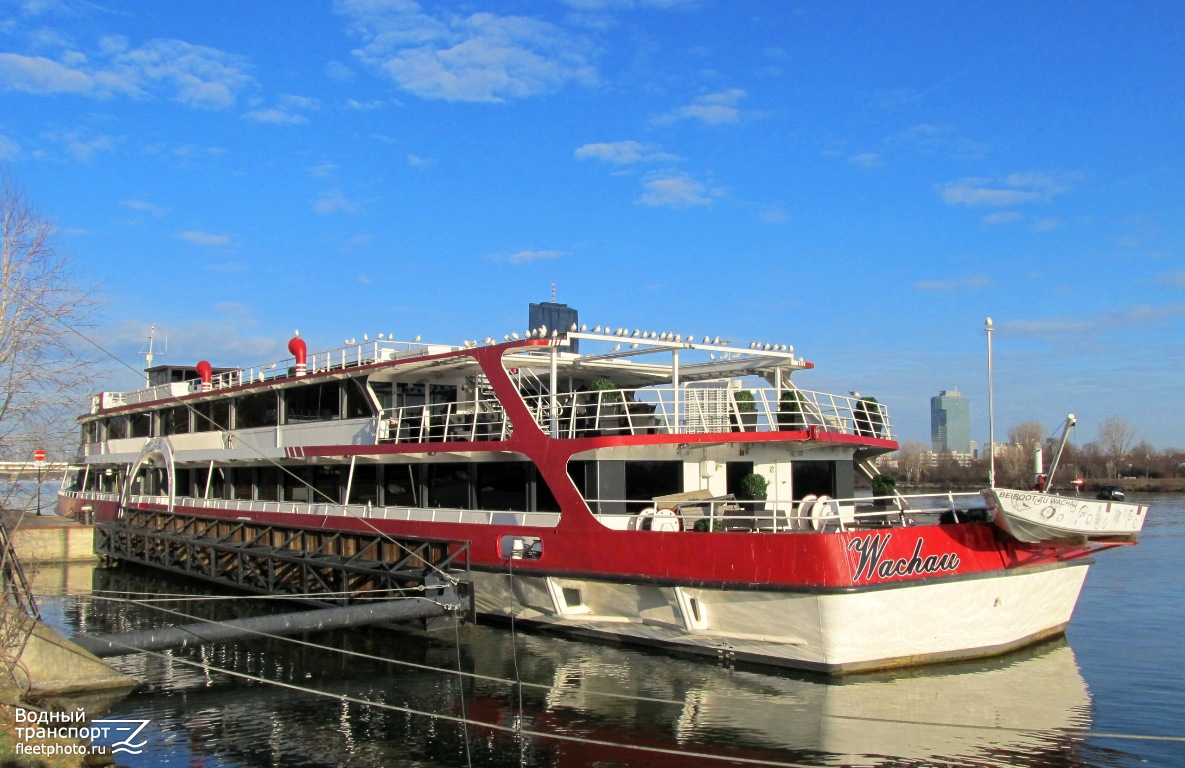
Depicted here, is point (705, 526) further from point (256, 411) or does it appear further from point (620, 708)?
point (256, 411)

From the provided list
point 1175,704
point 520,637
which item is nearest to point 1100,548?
point 1175,704

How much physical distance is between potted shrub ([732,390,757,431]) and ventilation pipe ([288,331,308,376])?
11.4 metres

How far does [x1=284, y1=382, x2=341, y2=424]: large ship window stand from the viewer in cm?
2200

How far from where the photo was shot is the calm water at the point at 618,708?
10883 mm

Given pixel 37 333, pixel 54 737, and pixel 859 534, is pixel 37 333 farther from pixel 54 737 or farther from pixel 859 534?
pixel 859 534

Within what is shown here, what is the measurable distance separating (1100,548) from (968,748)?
230 inches

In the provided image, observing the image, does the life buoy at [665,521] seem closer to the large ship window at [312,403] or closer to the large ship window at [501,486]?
the large ship window at [501,486]

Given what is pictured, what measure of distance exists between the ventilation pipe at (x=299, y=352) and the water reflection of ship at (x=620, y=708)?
352 inches

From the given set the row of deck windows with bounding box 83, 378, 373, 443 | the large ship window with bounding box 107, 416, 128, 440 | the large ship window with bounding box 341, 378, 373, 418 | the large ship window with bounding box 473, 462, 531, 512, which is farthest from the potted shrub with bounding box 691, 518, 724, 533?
the large ship window with bounding box 107, 416, 128, 440

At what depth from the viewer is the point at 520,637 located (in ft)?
54.3

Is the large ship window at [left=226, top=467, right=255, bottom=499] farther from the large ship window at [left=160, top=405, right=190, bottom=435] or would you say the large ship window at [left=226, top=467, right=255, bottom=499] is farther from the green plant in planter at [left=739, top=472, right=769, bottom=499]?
the green plant in planter at [left=739, top=472, right=769, bottom=499]

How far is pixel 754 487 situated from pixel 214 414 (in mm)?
17653

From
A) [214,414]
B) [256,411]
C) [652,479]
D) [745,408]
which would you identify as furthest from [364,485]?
[745,408]

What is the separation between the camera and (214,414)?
26938 millimetres
